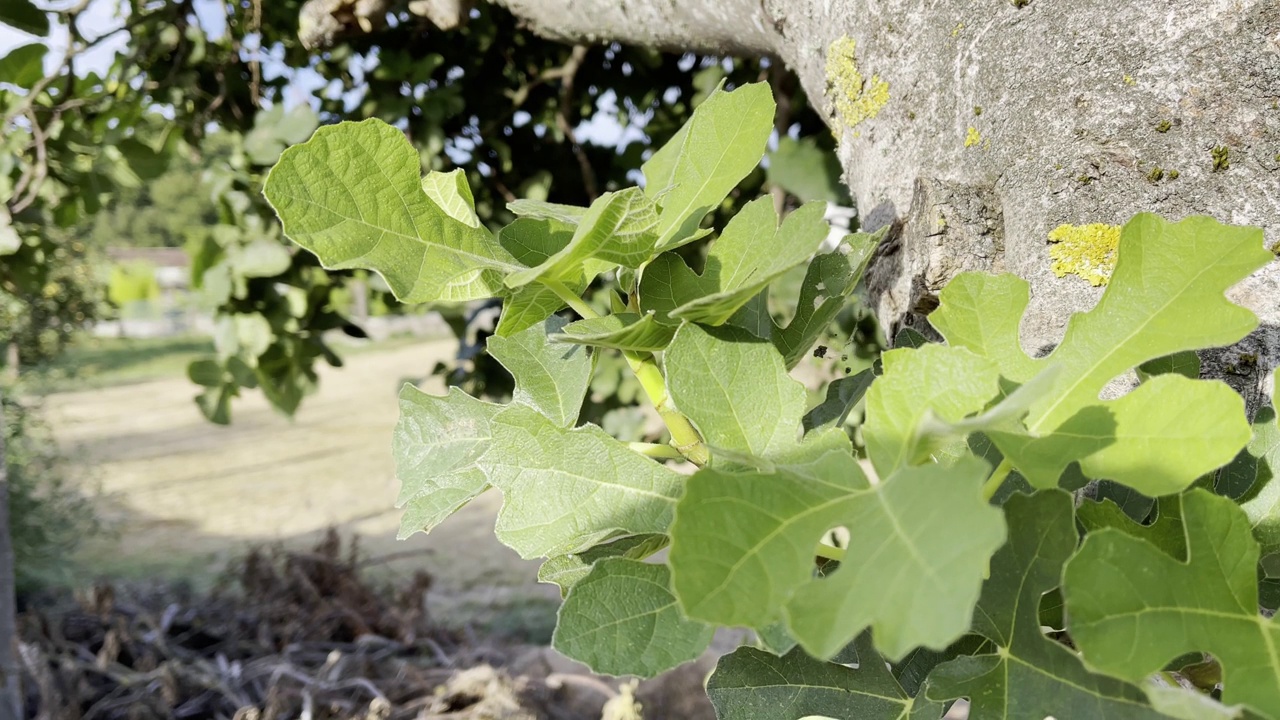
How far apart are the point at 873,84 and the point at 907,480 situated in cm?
45

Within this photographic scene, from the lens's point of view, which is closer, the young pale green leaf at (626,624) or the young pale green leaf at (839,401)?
the young pale green leaf at (626,624)

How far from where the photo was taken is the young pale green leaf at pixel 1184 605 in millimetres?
279

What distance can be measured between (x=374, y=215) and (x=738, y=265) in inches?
7.2

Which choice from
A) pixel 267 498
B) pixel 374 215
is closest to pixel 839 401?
pixel 374 215

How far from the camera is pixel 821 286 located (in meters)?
0.48

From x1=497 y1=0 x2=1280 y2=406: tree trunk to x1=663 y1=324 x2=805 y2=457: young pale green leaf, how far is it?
225mm

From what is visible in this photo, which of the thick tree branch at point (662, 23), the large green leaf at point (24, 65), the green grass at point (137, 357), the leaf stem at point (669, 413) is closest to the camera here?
the leaf stem at point (669, 413)

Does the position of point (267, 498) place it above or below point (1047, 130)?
below

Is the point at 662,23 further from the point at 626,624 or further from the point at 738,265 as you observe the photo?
the point at 626,624

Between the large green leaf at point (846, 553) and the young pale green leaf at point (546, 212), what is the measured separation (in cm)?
19

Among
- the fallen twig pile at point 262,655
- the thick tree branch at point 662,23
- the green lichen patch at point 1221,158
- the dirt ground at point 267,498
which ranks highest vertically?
the thick tree branch at point 662,23

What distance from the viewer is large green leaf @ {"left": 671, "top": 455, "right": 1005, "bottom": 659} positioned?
0.24 meters

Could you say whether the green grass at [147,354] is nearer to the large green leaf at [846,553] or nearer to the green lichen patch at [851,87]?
the green lichen patch at [851,87]

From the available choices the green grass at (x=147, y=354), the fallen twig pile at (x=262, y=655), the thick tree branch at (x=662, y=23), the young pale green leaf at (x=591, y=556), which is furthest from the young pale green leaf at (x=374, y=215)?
the green grass at (x=147, y=354)
